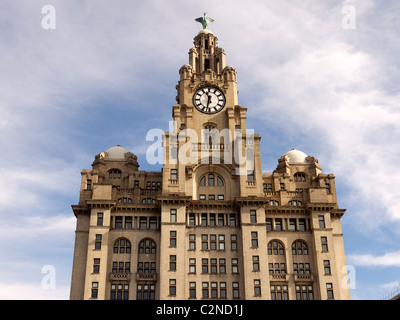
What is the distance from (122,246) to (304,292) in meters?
32.5

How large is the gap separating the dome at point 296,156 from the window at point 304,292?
27.6 m

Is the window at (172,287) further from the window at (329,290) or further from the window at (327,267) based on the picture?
the window at (327,267)

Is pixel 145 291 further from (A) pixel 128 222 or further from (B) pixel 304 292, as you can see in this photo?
(B) pixel 304 292

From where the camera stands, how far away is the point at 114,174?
10025cm

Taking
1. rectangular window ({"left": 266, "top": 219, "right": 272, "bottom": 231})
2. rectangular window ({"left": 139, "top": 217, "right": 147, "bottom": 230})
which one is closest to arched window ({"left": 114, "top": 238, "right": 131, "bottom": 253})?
rectangular window ({"left": 139, "top": 217, "right": 147, "bottom": 230})

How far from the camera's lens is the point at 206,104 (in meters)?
104

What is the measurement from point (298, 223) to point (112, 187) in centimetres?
3487

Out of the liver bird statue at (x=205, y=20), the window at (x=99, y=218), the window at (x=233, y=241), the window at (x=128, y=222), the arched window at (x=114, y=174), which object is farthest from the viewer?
the liver bird statue at (x=205, y=20)

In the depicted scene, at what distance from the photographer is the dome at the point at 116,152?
102 meters

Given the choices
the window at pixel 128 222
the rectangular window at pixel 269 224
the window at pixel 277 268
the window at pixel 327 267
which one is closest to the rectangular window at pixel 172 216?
the window at pixel 128 222

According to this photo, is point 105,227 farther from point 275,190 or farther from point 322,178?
point 322,178

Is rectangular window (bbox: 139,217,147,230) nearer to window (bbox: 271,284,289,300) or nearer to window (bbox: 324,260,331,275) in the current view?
window (bbox: 271,284,289,300)
